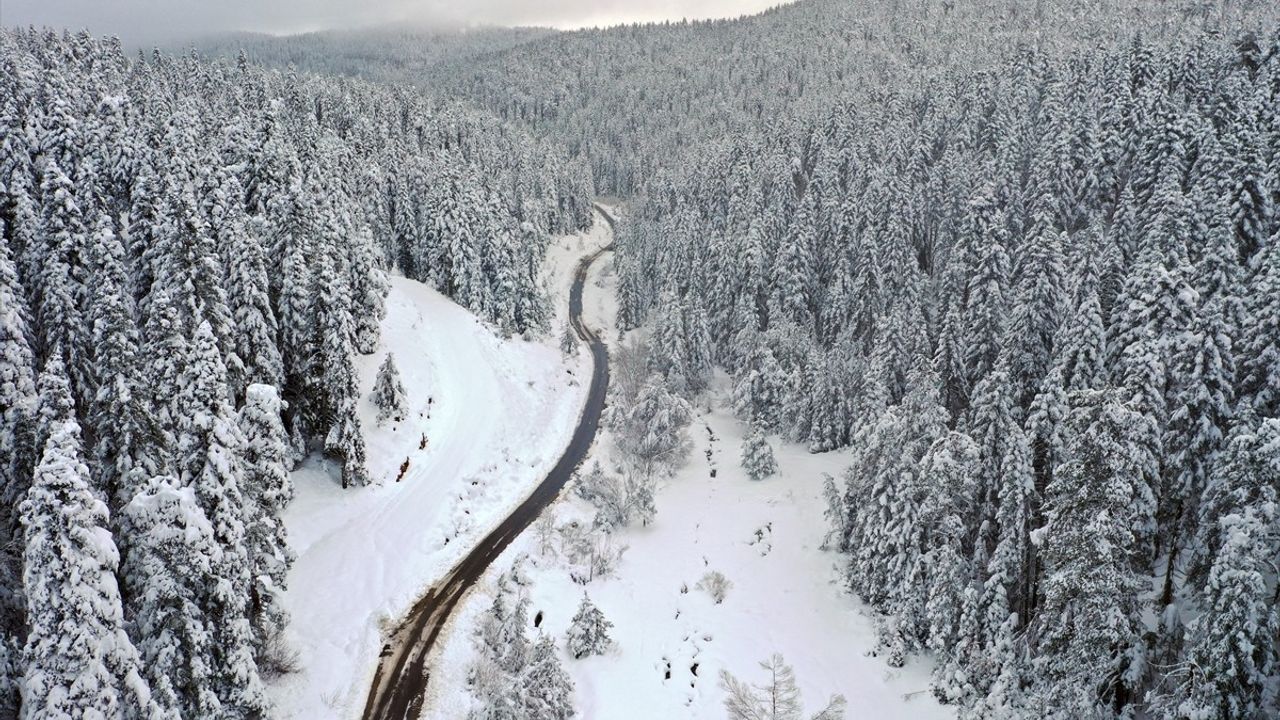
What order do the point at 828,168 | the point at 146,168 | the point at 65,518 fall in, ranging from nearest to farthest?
the point at 65,518
the point at 146,168
the point at 828,168

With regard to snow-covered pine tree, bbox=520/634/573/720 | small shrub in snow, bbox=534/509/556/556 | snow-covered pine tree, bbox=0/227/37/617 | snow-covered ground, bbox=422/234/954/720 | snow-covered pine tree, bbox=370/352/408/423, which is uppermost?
snow-covered pine tree, bbox=0/227/37/617

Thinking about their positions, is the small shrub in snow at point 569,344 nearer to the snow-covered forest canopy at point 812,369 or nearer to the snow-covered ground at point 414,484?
the snow-covered forest canopy at point 812,369

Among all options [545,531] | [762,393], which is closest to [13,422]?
[545,531]

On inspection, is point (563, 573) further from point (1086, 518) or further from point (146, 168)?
point (146, 168)

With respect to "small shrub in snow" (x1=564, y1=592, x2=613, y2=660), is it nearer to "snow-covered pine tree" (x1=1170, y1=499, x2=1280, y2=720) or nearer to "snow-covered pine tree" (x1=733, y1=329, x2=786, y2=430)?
"snow-covered pine tree" (x1=1170, y1=499, x2=1280, y2=720)

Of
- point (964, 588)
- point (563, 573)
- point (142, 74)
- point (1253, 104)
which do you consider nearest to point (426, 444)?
point (563, 573)

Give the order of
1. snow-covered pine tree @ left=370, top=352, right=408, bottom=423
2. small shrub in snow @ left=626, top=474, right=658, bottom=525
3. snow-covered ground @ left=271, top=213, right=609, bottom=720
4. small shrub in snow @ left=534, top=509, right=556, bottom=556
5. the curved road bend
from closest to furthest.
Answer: the curved road bend
snow-covered ground @ left=271, top=213, right=609, bottom=720
small shrub in snow @ left=534, top=509, right=556, bottom=556
small shrub in snow @ left=626, top=474, right=658, bottom=525
snow-covered pine tree @ left=370, top=352, right=408, bottom=423

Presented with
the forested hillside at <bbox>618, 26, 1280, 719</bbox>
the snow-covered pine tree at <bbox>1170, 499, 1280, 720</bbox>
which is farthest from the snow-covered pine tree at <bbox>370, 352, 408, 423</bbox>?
the snow-covered pine tree at <bbox>1170, 499, 1280, 720</bbox>
